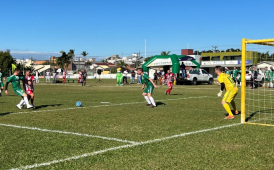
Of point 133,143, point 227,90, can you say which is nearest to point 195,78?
point 227,90

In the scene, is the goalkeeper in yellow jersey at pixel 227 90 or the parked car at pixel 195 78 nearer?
the goalkeeper in yellow jersey at pixel 227 90

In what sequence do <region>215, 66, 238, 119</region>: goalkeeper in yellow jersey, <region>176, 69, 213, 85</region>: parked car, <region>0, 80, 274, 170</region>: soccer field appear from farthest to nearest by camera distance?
<region>176, 69, 213, 85</region>: parked car, <region>215, 66, 238, 119</region>: goalkeeper in yellow jersey, <region>0, 80, 274, 170</region>: soccer field

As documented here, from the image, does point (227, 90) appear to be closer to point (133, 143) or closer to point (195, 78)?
point (133, 143)

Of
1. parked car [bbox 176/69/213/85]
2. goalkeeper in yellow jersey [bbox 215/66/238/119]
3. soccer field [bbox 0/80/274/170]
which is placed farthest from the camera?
parked car [bbox 176/69/213/85]

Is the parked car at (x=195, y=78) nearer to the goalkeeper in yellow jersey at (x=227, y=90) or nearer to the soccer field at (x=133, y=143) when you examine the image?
the goalkeeper in yellow jersey at (x=227, y=90)

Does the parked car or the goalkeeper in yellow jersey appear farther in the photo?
the parked car

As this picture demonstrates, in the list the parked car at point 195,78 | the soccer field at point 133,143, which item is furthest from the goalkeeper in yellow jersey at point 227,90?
the parked car at point 195,78

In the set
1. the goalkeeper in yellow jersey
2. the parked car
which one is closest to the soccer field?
the goalkeeper in yellow jersey

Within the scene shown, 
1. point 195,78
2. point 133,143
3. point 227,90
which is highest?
point 195,78

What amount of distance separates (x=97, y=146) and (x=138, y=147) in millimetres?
833

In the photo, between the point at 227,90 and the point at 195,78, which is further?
the point at 195,78

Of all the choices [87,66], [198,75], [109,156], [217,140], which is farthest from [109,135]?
[87,66]

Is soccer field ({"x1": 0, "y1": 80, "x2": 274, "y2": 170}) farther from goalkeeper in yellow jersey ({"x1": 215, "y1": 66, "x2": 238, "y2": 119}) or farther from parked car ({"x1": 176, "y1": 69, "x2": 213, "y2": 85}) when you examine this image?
parked car ({"x1": 176, "y1": 69, "x2": 213, "y2": 85})

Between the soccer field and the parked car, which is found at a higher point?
the parked car
